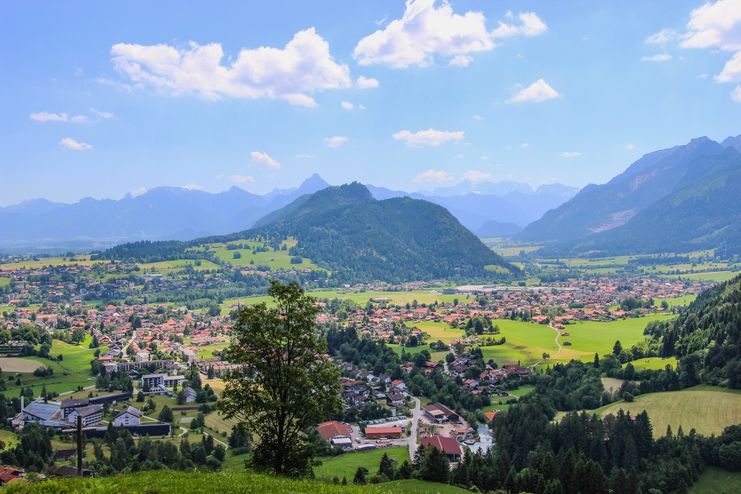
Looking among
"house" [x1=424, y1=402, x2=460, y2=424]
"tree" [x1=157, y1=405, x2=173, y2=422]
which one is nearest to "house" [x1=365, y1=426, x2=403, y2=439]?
"house" [x1=424, y1=402, x2=460, y2=424]

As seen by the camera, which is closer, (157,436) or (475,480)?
(475,480)

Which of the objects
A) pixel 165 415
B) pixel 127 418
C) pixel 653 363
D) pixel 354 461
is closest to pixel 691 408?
pixel 653 363

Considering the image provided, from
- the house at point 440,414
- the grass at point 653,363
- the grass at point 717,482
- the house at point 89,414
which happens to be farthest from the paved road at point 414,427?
the house at point 89,414

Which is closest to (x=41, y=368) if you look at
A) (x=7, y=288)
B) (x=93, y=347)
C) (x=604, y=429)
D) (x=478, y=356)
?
(x=93, y=347)

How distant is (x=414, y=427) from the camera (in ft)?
179

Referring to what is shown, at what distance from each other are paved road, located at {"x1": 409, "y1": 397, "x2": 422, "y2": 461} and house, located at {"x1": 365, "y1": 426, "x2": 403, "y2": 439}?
1.21m

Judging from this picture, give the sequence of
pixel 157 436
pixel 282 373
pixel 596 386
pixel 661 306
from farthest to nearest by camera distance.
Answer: pixel 661 306, pixel 596 386, pixel 157 436, pixel 282 373

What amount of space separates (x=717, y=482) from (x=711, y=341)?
31.5 metres

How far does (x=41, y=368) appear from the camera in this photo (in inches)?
2913

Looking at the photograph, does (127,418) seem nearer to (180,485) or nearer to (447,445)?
(447,445)

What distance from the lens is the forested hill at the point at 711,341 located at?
55744mm

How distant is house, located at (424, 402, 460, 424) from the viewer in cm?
5681

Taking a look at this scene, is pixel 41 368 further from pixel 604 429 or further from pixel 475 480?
pixel 604 429

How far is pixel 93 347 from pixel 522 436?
71.5 metres
